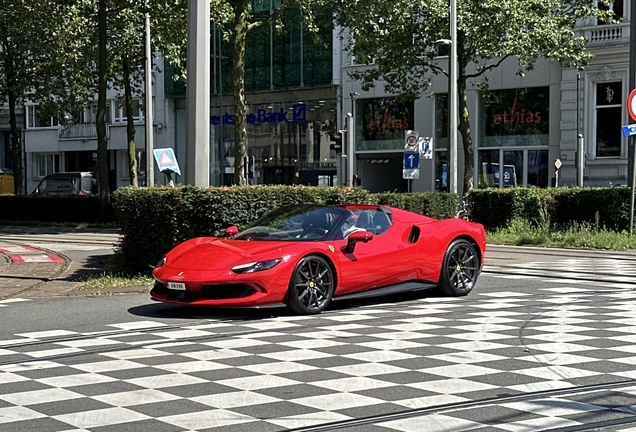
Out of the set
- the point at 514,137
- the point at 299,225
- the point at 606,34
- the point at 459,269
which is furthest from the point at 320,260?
the point at 514,137

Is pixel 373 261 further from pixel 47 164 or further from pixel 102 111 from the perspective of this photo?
pixel 47 164

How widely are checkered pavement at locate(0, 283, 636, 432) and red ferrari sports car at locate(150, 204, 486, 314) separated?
0.32 m

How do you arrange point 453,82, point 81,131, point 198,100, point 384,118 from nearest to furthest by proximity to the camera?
point 198,100 < point 453,82 < point 384,118 < point 81,131

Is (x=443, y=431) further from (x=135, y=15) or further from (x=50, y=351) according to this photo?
(x=135, y=15)

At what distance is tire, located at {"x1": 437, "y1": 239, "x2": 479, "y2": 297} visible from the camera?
1311cm

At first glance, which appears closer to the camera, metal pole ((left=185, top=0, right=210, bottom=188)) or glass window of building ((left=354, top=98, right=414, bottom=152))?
metal pole ((left=185, top=0, right=210, bottom=188))

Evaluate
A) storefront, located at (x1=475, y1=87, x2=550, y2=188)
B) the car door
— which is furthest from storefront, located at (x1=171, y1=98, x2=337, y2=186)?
the car door

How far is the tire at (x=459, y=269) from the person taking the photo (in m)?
13.1

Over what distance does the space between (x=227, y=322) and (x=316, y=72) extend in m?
42.6

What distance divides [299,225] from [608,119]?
30.8 metres

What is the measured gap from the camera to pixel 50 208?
3891cm

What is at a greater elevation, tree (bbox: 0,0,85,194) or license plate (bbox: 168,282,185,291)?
tree (bbox: 0,0,85,194)

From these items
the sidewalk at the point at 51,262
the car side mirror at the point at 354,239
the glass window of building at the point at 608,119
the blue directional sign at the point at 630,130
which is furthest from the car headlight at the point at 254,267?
the glass window of building at the point at 608,119

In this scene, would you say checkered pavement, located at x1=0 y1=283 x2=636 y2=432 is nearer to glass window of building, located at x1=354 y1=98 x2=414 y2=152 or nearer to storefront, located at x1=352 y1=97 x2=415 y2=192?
glass window of building, located at x1=354 y1=98 x2=414 y2=152
